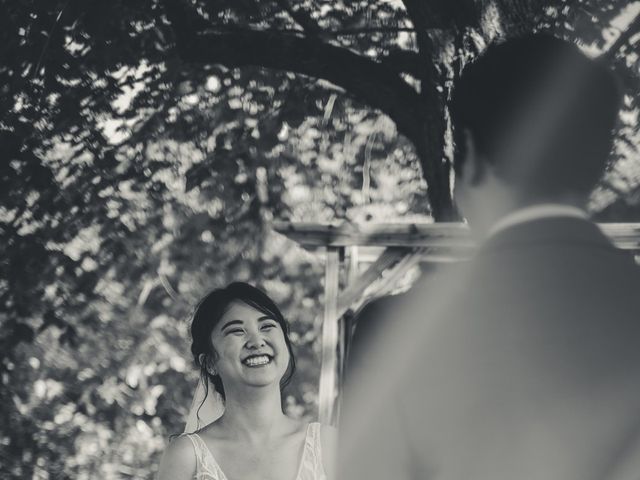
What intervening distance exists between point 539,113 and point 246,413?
3053mm

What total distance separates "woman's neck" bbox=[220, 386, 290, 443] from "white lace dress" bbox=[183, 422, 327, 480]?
0.16 m

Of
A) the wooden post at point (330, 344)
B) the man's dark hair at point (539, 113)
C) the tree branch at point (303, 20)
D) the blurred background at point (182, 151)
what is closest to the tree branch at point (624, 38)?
the blurred background at point (182, 151)

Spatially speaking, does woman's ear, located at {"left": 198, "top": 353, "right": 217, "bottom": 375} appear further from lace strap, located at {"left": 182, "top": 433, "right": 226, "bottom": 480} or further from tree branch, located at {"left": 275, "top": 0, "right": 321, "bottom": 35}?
tree branch, located at {"left": 275, "top": 0, "right": 321, "bottom": 35}

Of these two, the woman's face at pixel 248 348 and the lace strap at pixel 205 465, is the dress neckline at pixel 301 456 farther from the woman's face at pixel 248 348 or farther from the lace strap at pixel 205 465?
the woman's face at pixel 248 348

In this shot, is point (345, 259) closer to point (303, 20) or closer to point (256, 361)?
point (303, 20)

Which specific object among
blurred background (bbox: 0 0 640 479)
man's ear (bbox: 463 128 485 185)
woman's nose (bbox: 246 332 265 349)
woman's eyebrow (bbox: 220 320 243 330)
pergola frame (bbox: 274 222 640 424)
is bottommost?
man's ear (bbox: 463 128 485 185)

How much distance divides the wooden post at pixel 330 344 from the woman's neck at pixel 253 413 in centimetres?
182

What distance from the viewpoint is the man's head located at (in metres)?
1.39

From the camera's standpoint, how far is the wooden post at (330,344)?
20.1 feet

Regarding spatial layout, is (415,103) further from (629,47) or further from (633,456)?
(633,456)

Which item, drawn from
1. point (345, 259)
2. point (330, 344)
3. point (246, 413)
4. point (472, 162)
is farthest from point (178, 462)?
point (472, 162)

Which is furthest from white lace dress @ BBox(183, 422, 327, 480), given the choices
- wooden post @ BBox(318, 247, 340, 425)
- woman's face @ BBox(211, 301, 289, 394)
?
wooden post @ BBox(318, 247, 340, 425)

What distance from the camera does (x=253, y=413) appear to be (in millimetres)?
4242

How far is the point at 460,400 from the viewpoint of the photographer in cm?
117
